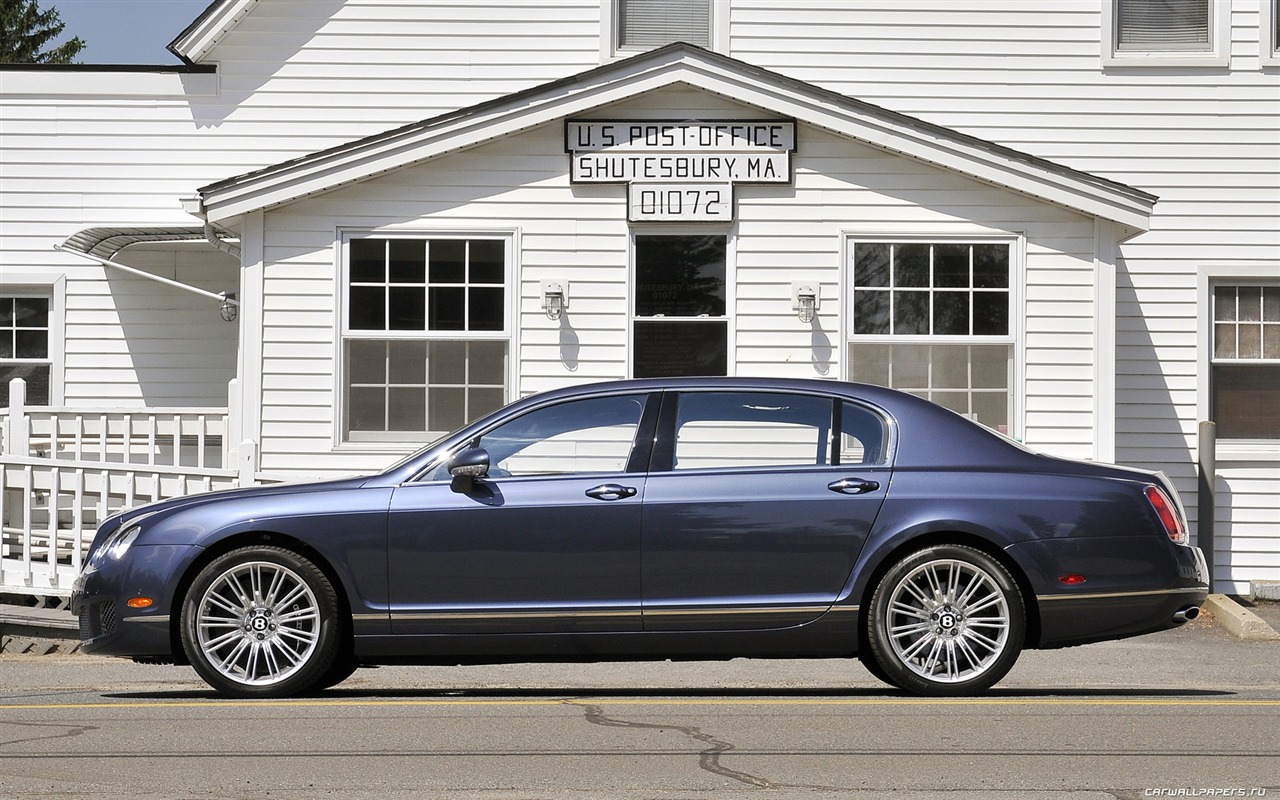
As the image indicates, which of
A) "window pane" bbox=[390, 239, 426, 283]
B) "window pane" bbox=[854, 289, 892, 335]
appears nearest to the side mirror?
"window pane" bbox=[390, 239, 426, 283]

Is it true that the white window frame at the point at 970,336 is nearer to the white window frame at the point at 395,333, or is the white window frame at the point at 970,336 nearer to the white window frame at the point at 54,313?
the white window frame at the point at 395,333

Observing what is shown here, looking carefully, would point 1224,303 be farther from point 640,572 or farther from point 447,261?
point 640,572

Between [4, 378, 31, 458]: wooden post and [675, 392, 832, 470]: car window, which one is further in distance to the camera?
[4, 378, 31, 458]: wooden post

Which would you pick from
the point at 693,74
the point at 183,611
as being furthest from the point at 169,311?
the point at 183,611

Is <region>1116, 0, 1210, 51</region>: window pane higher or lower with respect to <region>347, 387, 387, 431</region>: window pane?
higher

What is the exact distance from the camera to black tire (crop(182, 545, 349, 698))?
8.02 metres

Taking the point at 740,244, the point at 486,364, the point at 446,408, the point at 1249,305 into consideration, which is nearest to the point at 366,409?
the point at 446,408

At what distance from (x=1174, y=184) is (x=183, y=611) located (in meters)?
11.0

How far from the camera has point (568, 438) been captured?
27.2 feet

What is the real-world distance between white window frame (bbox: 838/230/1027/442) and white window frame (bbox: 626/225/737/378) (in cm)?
90


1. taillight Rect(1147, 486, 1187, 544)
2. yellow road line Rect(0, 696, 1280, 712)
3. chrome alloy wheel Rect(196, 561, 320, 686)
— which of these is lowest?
yellow road line Rect(0, 696, 1280, 712)

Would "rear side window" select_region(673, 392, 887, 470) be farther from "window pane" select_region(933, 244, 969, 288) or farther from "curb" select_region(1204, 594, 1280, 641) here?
"window pane" select_region(933, 244, 969, 288)

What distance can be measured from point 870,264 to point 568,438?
6419 mm

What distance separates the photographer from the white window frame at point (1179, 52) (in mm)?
15797
